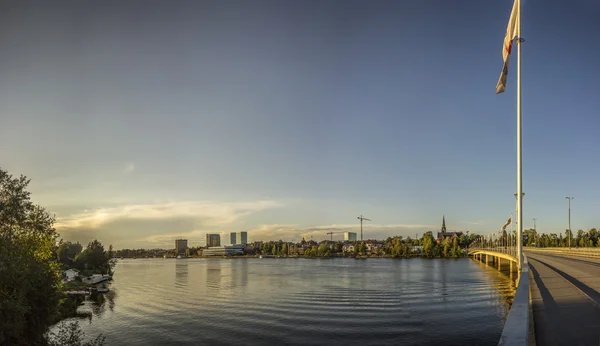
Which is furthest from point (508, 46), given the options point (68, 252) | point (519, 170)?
point (68, 252)

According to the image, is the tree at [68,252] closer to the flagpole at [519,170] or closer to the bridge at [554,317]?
the flagpole at [519,170]

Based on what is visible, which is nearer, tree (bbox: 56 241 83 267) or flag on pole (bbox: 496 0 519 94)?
flag on pole (bbox: 496 0 519 94)

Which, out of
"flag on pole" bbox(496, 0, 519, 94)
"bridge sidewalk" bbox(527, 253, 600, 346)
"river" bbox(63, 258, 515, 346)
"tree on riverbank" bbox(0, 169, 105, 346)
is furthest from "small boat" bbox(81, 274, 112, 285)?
"bridge sidewalk" bbox(527, 253, 600, 346)

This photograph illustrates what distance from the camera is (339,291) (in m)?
63.2

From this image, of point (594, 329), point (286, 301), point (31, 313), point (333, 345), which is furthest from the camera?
point (286, 301)

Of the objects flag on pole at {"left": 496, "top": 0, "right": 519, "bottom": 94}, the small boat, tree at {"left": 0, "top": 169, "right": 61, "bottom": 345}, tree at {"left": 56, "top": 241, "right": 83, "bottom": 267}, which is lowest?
the small boat

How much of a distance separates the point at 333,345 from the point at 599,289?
19.4m

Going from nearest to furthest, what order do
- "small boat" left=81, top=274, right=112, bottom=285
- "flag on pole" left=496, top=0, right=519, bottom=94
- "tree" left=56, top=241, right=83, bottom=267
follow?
"flag on pole" left=496, top=0, right=519, bottom=94
"small boat" left=81, top=274, right=112, bottom=285
"tree" left=56, top=241, right=83, bottom=267

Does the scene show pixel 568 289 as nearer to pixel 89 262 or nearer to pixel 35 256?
pixel 35 256

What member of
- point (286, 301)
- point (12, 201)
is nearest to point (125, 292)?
point (286, 301)

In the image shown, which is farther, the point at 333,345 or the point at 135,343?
the point at 135,343

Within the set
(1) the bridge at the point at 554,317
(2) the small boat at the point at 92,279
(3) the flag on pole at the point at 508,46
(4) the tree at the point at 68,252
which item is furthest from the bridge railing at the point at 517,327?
(4) the tree at the point at 68,252

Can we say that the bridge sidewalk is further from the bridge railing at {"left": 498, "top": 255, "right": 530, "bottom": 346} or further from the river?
the river

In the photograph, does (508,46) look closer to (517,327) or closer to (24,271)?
(517,327)
